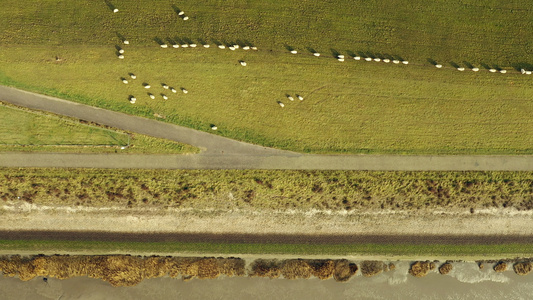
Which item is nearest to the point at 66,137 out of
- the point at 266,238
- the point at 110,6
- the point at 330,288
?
the point at 110,6

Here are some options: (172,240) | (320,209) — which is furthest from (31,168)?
(320,209)

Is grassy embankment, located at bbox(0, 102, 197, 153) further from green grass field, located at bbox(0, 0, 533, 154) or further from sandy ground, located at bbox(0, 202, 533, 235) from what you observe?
sandy ground, located at bbox(0, 202, 533, 235)

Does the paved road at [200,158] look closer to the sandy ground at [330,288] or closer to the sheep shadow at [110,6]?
the sheep shadow at [110,6]

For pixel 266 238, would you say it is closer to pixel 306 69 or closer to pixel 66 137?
pixel 306 69

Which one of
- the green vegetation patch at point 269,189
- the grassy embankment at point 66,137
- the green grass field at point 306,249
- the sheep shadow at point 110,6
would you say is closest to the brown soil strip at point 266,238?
the green grass field at point 306,249

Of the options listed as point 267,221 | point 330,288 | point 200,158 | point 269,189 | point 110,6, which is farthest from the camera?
point 330,288

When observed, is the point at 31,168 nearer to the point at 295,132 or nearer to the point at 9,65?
the point at 9,65
